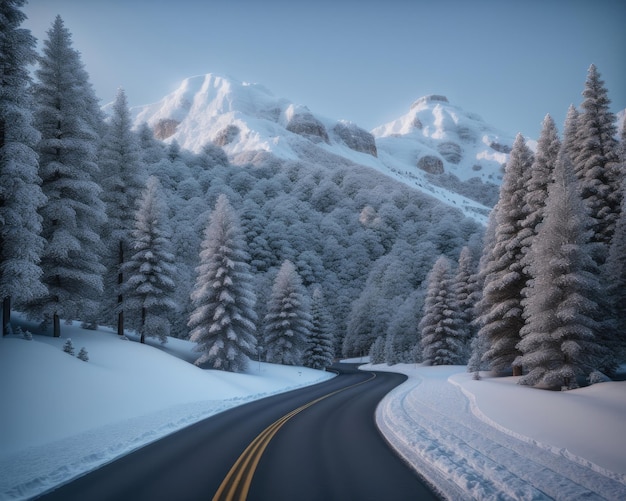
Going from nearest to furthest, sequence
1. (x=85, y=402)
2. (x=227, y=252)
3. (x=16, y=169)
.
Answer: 1. (x=85, y=402)
2. (x=16, y=169)
3. (x=227, y=252)

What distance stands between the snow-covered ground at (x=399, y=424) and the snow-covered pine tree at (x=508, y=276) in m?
2.26

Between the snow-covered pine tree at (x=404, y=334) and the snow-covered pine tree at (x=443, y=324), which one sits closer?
the snow-covered pine tree at (x=443, y=324)

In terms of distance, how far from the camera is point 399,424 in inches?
525

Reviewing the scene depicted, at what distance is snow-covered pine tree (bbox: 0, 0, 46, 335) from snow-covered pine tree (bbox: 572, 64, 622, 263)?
32.0 metres

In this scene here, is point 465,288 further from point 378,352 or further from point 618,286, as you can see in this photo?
point 378,352

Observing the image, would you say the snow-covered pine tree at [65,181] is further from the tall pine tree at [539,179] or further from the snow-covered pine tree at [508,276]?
the tall pine tree at [539,179]

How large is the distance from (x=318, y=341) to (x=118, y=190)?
1139 inches

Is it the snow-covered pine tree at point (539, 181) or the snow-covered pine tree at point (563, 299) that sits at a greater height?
the snow-covered pine tree at point (539, 181)

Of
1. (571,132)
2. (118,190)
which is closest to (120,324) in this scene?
(118,190)

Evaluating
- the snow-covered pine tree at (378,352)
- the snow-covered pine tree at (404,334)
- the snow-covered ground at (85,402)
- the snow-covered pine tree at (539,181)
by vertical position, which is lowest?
the snow-covered pine tree at (378,352)

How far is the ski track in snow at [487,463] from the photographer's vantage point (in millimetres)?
6958

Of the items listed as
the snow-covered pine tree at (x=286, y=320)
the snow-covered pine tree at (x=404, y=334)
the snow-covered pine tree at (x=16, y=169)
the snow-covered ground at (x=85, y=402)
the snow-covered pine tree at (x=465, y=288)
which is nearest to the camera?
the snow-covered ground at (x=85, y=402)

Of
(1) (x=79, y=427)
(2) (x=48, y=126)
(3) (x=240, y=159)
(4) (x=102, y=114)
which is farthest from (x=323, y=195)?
(1) (x=79, y=427)

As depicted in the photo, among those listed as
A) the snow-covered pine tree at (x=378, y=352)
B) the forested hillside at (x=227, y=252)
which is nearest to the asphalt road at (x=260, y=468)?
the forested hillside at (x=227, y=252)
